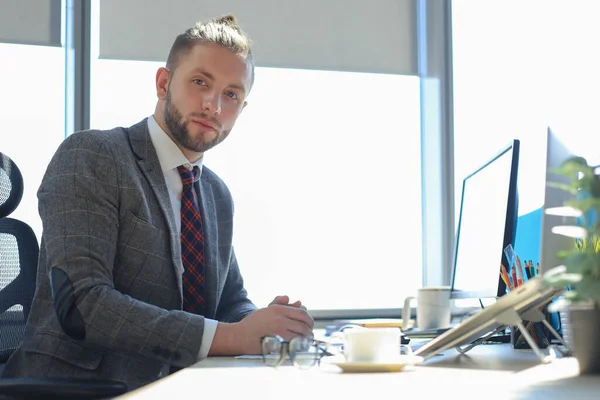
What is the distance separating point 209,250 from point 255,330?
46 cm

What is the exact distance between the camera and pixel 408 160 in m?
3.72

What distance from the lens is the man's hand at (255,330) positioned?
1.61 metres

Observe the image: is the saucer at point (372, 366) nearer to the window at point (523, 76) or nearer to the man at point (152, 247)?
the man at point (152, 247)

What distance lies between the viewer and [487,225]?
2.01 metres

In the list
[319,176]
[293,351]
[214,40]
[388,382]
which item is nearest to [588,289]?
[388,382]

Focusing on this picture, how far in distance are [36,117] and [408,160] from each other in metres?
1.61

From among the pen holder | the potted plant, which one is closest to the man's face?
the pen holder

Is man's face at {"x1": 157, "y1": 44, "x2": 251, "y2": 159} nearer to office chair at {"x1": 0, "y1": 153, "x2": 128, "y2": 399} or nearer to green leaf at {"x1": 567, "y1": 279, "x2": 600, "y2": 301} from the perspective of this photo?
office chair at {"x1": 0, "y1": 153, "x2": 128, "y2": 399}

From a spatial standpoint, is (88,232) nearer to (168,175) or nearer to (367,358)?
(168,175)

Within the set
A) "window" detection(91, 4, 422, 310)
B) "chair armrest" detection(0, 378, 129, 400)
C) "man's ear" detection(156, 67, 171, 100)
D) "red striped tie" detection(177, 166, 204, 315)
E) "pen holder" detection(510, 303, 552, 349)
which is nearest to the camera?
"chair armrest" detection(0, 378, 129, 400)

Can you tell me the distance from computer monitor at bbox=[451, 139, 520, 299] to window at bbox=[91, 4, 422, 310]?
128 centimetres

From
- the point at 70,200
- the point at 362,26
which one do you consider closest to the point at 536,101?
the point at 362,26

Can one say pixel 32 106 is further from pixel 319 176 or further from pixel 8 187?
pixel 8 187

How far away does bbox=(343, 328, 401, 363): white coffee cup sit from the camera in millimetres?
1242
